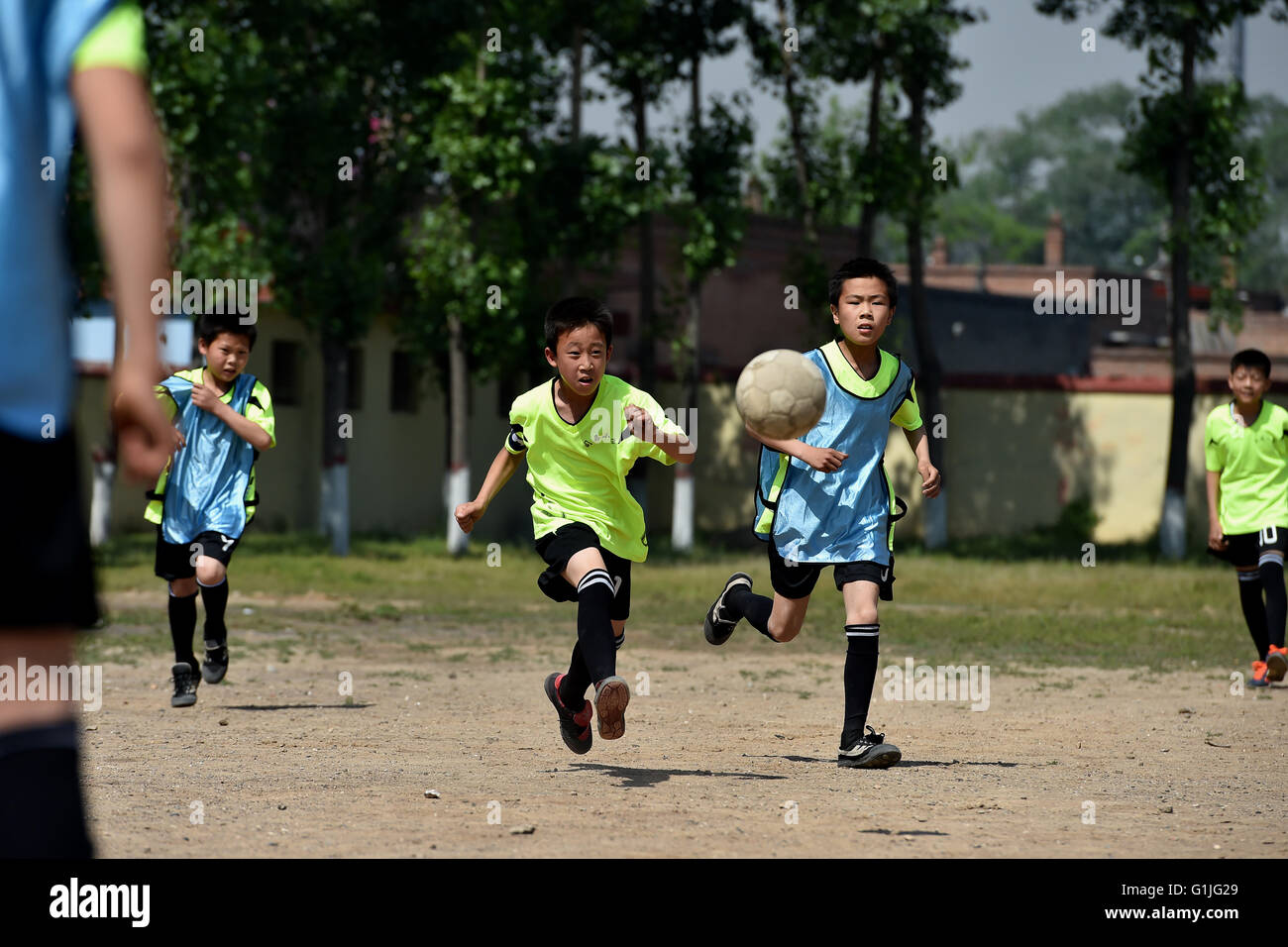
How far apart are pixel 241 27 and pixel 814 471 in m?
19.5

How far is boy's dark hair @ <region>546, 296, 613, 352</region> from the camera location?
269 inches

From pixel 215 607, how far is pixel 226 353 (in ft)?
4.53

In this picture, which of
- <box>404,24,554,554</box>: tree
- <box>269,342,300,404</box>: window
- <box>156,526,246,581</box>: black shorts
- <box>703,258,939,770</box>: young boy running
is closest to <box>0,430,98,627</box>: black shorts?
<box>703,258,939,770</box>: young boy running

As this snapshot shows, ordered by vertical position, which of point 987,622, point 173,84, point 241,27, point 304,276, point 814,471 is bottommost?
point 987,622

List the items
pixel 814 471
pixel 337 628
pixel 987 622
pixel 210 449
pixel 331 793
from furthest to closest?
pixel 987 622 → pixel 337 628 → pixel 210 449 → pixel 814 471 → pixel 331 793

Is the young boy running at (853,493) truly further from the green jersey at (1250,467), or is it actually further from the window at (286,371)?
the window at (286,371)

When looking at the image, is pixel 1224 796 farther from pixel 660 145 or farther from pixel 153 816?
pixel 660 145

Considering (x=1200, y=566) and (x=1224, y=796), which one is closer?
(x=1224, y=796)

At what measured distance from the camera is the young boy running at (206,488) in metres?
8.84

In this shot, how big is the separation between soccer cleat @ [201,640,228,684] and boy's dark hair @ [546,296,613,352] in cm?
338

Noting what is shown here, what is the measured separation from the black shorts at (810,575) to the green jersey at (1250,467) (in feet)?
14.6

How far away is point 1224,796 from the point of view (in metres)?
6.58

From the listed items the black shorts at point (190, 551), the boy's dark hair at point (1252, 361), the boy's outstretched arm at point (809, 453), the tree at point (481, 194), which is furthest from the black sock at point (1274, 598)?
the tree at point (481, 194)

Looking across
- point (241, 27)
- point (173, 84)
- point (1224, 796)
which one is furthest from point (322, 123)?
point (1224, 796)
